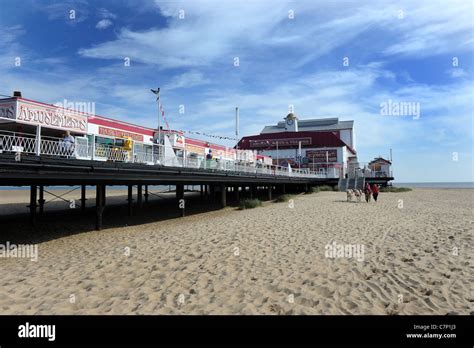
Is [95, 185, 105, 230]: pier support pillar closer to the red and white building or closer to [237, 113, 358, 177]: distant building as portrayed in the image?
the red and white building

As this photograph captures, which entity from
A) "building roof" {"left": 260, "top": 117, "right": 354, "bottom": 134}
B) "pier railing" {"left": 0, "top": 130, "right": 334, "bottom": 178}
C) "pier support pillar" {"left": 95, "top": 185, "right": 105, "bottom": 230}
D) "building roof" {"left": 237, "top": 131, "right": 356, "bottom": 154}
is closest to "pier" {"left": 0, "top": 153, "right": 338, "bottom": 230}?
"pier support pillar" {"left": 95, "top": 185, "right": 105, "bottom": 230}

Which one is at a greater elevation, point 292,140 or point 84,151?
point 292,140

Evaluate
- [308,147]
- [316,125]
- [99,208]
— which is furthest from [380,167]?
[99,208]

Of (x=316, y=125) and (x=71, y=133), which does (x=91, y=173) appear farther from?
(x=316, y=125)

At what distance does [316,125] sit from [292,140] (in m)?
15.9

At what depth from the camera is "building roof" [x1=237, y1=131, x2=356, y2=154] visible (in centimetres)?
5601

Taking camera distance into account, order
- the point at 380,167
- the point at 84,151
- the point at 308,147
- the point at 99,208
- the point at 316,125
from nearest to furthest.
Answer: the point at 84,151 < the point at 99,208 < the point at 380,167 < the point at 308,147 < the point at 316,125

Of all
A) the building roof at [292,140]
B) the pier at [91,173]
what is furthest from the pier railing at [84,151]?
the building roof at [292,140]

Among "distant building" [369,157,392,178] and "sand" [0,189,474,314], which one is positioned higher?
"distant building" [369,157,392,178]

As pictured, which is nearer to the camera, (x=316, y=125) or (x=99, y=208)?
(x=99, y=208)

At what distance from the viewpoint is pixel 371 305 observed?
513 centimetres

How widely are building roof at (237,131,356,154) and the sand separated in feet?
150

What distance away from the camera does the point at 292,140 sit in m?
58.0

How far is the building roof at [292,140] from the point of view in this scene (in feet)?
184
